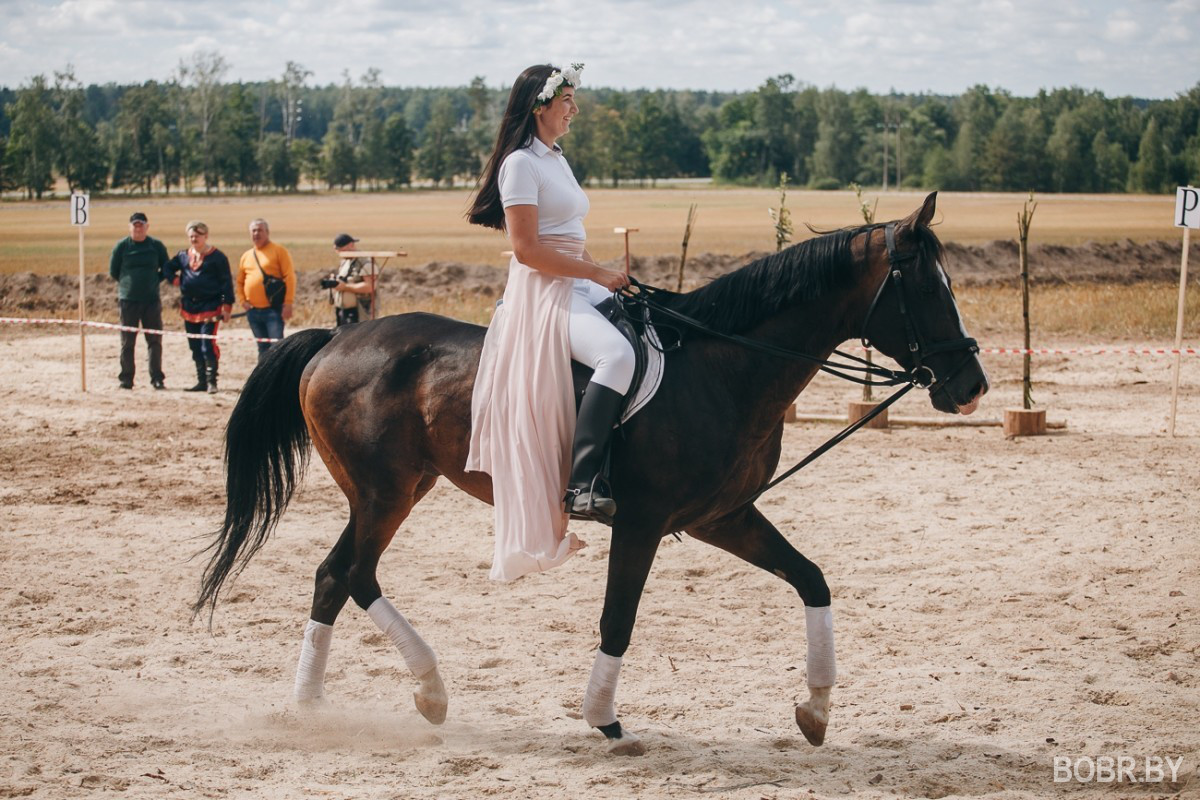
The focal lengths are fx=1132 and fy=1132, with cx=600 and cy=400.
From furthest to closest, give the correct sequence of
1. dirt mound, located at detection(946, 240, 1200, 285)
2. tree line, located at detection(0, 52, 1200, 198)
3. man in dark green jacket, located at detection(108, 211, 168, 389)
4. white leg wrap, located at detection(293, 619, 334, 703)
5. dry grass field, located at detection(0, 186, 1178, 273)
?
1. tree line, located at detection(0, 52, 1200, 198)
2. dirt mound, located at detection(946, 240, 1200, 285)
3. dry grass field, located at detection(0, 186, 1178, 273)
4. man in dark green jacket, located at detection(108, 211, 168, 389)
5. white leg wrap, located at detection(293, 619, 334, 703)

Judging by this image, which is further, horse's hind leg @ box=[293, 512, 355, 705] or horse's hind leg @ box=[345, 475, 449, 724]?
horse's hind leg @ box=[293, 512, 355, 705]

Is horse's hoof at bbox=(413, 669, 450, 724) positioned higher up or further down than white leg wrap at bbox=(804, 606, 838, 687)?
further down

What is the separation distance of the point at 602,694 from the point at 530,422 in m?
1.16

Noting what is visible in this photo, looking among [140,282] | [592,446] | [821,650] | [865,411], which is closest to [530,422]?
[592,446]

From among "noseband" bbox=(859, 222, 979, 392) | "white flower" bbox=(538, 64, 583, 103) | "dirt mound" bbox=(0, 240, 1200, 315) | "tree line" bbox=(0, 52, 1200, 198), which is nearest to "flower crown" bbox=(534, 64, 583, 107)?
"white flower" bbox=(538, 64, 583, 103)

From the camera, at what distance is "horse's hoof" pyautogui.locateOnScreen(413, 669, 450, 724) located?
5.00 meters

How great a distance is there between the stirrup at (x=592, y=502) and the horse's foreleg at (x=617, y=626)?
0.19 metres

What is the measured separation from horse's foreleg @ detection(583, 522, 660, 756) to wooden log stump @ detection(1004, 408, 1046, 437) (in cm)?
767

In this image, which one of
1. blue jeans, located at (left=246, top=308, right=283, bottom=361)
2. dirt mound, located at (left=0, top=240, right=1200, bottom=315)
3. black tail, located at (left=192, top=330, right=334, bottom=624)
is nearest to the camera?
black tail, located at (left=192, top=330, right=334, bottom=624)

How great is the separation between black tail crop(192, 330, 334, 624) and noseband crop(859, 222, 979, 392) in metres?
2.75

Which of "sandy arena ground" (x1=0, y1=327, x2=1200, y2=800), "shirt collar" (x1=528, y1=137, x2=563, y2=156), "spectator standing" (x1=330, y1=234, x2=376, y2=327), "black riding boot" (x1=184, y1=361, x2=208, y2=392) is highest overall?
"shirt collar" (x1=528, y1=137, x2=563, y2=156)

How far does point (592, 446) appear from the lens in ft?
15.0

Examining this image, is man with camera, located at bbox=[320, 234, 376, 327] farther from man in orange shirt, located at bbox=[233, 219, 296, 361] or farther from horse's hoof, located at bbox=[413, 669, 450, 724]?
horse's hoof, located at bbox=[413, 669, 450, 724]

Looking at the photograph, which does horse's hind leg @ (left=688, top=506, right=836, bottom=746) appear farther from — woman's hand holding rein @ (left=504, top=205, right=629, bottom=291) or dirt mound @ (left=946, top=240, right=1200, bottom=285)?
dirt mound @ (left=946, top=240, right=1200, bottom=285)
